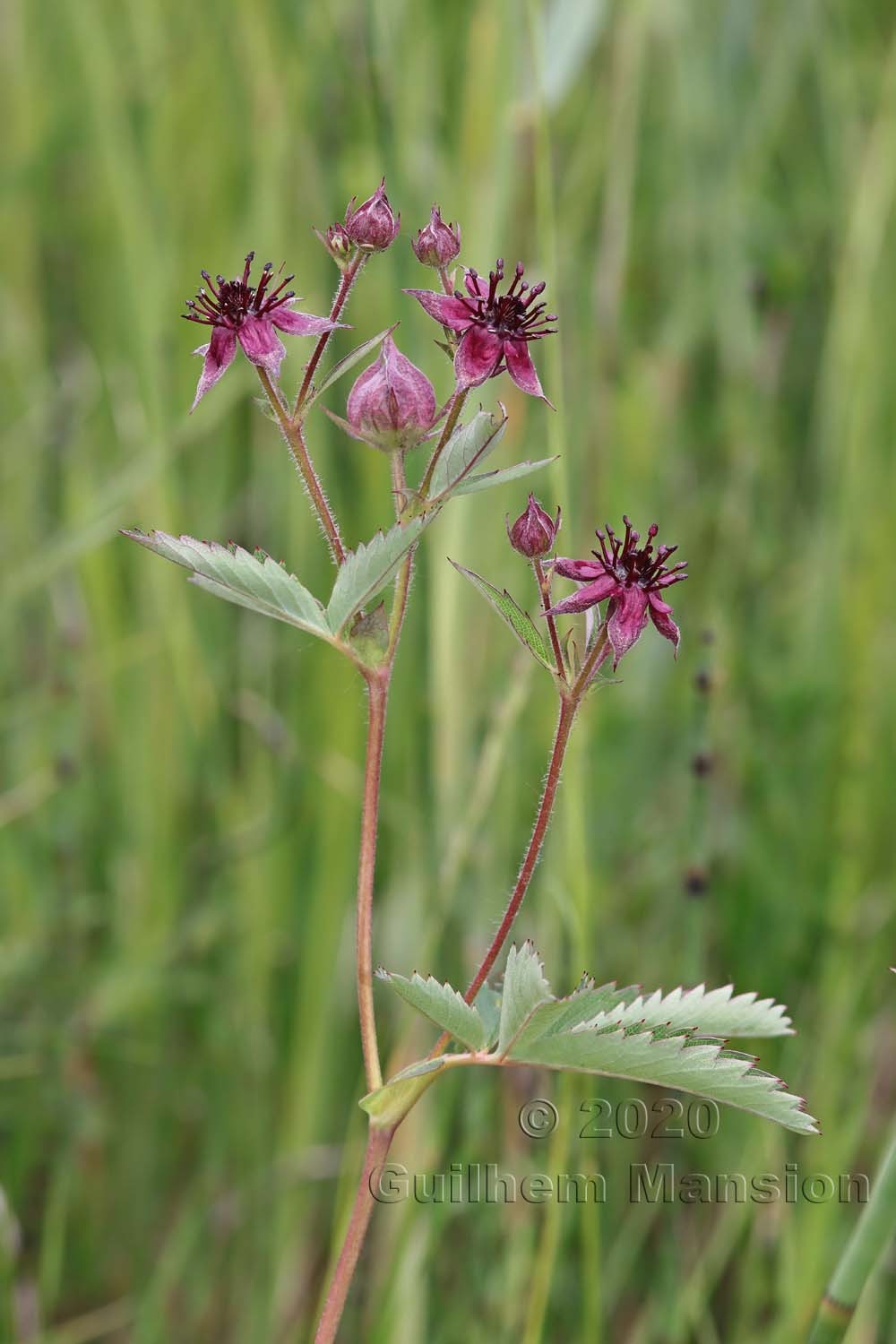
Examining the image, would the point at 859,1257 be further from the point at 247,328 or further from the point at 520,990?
the point at 247,328

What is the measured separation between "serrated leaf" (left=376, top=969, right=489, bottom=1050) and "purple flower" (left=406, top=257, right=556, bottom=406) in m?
Result: 0.36

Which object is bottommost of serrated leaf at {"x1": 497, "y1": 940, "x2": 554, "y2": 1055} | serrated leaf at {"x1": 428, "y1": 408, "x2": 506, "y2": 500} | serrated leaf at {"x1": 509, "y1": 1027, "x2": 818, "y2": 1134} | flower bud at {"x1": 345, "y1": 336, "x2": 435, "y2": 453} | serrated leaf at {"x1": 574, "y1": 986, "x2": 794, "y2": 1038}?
serrated leaf at {"x1": 509, "y1": 1027, "x2": 818, "y2": 1134}

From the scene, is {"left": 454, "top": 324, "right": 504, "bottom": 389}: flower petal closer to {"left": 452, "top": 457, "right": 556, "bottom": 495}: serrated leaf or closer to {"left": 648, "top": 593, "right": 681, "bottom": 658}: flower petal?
{"left": 452, "top": 457, "right": 556, "bottom": 495}: serrated leaf

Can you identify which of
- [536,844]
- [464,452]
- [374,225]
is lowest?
[536,844]

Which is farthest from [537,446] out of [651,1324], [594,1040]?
[594,1040]

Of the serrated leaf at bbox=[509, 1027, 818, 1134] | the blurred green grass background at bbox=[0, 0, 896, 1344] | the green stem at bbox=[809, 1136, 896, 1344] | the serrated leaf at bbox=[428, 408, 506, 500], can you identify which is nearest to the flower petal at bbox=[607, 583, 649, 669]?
the serrated leaf at bbox=[428, 408, 506, 500]

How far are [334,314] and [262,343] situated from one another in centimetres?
5

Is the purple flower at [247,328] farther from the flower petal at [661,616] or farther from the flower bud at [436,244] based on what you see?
A: the flower petal at [661,616]

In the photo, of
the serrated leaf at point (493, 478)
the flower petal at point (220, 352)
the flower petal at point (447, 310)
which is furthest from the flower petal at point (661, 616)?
the flower petal at point (220, 352)

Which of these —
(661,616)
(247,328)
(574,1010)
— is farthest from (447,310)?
(574,1010)

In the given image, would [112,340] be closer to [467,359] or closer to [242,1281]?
[242,1281]

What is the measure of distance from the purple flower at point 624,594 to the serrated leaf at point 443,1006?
22 centimetres

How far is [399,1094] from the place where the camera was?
2.78 feet

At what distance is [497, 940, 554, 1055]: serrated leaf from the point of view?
2.52ft
